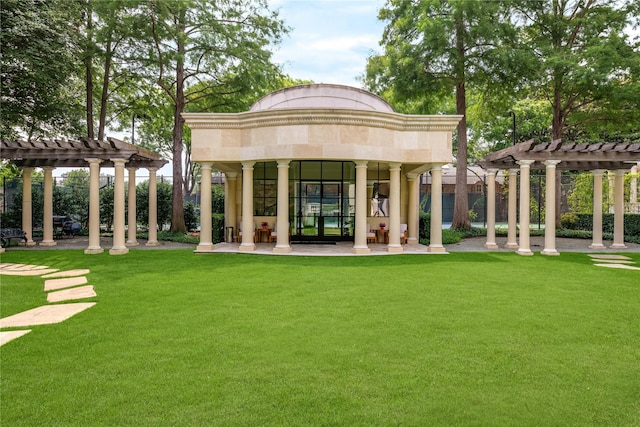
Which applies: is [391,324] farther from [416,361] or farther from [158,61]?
[158,61]

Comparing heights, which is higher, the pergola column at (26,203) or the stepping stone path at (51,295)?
the pergola column at (26,203)

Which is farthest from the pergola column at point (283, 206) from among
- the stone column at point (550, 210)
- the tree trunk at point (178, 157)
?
the stone column at point (550, 210)

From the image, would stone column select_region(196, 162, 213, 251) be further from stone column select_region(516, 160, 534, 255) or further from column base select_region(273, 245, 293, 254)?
stone column select_region(516, 160, 534, 255)

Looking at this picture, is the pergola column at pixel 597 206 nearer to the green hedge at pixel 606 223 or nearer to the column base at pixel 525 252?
the green hedge at pixel 606 223

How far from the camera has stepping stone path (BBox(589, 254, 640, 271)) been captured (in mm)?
12555

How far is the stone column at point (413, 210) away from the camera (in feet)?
63.9

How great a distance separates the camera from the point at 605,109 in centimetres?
2239

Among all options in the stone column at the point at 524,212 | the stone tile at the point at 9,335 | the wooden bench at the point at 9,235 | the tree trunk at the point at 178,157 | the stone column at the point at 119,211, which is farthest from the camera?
the tree trunk at the point at 178,157

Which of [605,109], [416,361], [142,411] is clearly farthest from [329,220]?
[605,109]

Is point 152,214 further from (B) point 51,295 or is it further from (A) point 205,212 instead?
(B) point 51,295

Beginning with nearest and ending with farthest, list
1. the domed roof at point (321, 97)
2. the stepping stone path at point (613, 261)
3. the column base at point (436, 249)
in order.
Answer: the stepping stone path at point (613, 261), the column base at point (436, 249), the domed roof at point (321, 97)

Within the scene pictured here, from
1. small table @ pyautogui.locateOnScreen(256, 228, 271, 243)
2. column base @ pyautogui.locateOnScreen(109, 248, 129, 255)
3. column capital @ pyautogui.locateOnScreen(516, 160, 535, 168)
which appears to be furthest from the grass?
small table @ pyautogui.locateOnScreen(256, 228, 271, 243)

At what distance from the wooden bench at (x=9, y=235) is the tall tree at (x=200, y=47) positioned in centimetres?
674

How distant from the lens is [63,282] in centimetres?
991
